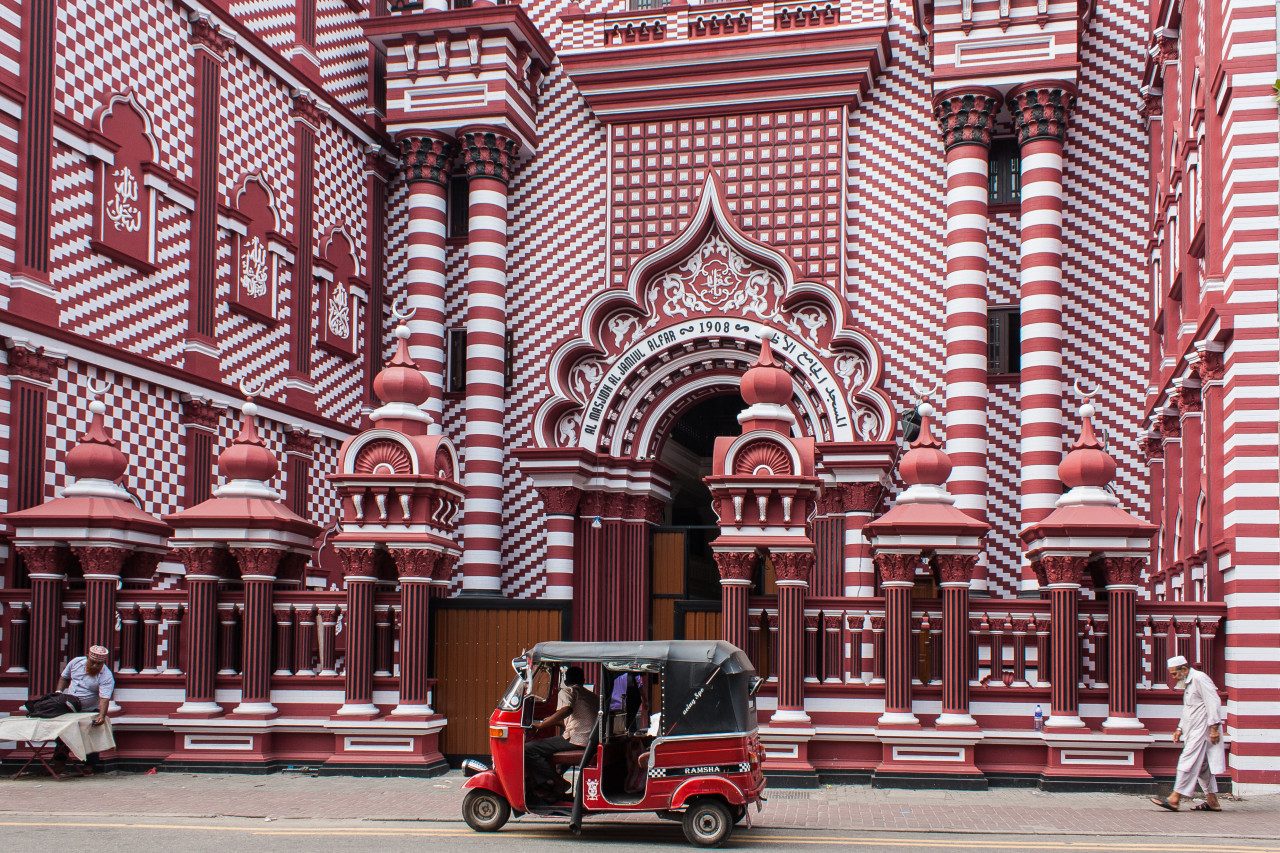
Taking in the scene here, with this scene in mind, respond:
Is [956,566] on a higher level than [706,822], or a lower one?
higher

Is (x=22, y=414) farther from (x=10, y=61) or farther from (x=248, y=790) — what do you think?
(x=248, y=790)

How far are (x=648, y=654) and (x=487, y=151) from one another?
1450 centimetres

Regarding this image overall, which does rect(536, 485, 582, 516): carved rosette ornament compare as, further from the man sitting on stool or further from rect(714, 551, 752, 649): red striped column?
the man sitting on stool

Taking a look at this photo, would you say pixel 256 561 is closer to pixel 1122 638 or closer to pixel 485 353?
pixel 485 353

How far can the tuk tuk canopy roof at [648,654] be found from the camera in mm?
12719

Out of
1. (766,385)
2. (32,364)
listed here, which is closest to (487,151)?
(766,385)

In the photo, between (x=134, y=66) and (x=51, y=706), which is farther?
(x=134, y=66)

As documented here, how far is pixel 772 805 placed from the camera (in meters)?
14.7

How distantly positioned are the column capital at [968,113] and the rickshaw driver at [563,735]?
539 inches

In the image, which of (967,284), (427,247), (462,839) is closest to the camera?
(462,839)

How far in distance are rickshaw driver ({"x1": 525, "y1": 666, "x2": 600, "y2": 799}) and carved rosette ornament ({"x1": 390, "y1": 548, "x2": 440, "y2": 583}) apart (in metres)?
4.17

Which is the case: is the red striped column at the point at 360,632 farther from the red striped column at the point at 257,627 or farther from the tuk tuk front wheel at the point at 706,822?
the tuk tuk front wheel at the point at 706,822

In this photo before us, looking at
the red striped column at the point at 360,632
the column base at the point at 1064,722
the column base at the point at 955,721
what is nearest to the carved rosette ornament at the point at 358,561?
the red striped column at the point at 360,632

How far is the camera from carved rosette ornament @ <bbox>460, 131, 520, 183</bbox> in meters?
25.0
